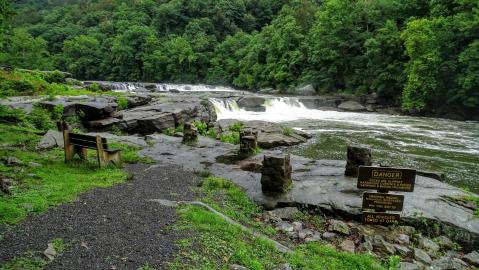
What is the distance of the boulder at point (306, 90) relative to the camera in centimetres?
4885

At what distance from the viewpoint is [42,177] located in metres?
9.79

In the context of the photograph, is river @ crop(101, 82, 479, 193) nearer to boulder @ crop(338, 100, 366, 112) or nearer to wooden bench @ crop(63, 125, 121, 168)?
boulder @ crop(338, 100, 366, 112)

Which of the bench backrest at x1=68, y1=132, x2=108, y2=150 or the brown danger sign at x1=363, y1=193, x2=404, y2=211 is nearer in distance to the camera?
the brown danger sign at x1=363, y1=193, x2=404, y2=211

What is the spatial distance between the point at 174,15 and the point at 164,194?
3369 inches

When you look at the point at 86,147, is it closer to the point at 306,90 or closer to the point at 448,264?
the point at 448,264

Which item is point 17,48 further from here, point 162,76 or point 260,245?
point 260,245

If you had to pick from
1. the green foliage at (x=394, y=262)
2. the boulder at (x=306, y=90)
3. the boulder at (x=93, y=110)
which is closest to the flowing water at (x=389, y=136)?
the green foliage at (x=394, y=262)

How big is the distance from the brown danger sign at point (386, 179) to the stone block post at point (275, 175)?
233cm

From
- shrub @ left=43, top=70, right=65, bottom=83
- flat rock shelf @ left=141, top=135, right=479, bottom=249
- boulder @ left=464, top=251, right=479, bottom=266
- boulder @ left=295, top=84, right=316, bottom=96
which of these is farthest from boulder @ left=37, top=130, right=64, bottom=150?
boulder @ left=295, top=84, right=316, bottom=96

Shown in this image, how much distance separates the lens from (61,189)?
8.94 metres

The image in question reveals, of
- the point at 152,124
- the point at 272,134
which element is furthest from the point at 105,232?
the point at 272,134

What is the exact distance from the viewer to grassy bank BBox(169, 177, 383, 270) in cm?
610

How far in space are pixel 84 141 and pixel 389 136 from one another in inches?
806

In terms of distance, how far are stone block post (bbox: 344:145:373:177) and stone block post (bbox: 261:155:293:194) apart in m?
2.37
